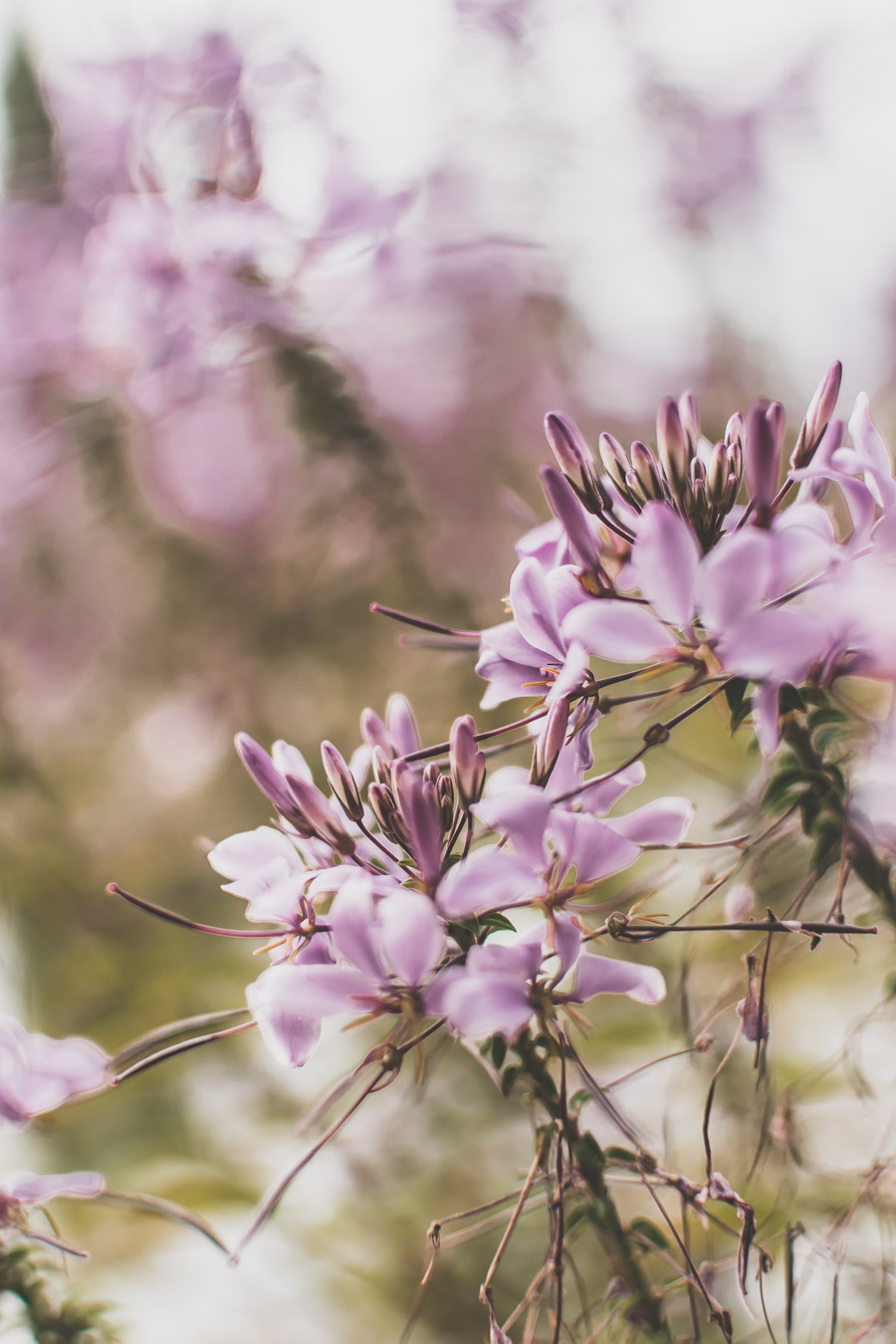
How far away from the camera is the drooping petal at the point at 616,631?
250 mm

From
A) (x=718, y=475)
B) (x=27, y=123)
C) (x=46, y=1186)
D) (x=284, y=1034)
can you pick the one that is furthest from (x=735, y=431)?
(x=27, y=123)

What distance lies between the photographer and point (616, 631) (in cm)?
25

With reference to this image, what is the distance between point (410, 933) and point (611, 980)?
7cm

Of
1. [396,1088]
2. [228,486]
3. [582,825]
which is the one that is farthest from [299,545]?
[582,825]

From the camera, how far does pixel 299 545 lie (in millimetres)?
1055

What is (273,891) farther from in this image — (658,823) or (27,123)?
(27,123)

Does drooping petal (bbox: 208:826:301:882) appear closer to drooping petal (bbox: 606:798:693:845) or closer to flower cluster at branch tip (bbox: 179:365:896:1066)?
flower cluster at branch tip (bbox: 179:365:896:1066)

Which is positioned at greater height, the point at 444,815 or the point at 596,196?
the point at 596,196

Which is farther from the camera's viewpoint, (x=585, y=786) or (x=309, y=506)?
(x=309, y=506)

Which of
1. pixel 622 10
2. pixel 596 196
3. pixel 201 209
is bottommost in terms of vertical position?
pixel 201 209

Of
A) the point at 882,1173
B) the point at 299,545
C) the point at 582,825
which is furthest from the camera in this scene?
the point at 299,545

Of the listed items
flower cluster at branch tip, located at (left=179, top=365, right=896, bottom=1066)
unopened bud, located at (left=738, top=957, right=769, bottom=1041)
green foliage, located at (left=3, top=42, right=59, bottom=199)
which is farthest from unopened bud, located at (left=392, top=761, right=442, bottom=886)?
green foliage, located at (left=3, top=42, right=59, bottom=199)

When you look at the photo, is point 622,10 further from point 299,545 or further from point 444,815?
point 444,815

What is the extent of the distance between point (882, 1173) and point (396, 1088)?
55 centimetres
